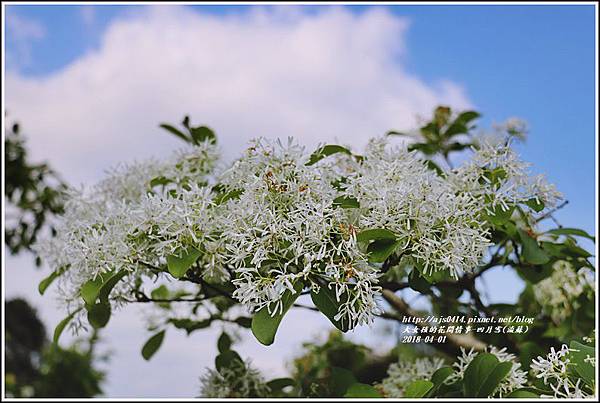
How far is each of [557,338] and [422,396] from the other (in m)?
0.80

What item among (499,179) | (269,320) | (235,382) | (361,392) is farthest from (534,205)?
(235,382)

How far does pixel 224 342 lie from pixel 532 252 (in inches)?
26.9

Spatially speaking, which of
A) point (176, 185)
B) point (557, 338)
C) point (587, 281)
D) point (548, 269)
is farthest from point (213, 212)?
point (587, 281)

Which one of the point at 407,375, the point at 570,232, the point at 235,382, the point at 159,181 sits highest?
the point at 570,232

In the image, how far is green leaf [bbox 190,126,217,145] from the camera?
1372mm

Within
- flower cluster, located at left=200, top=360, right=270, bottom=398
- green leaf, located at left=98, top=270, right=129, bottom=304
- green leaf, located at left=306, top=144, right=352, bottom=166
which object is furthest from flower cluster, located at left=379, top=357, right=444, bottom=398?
green leaf, located at left=98, top=270, right=129, bottom=304

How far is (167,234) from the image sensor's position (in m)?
0.94

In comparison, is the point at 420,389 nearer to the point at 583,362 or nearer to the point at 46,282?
the point at 583,362

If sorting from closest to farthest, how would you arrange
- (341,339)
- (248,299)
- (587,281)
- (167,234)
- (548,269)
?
1. (248,299)
2. (167,234)
3. (548,269)
4. (587,281)
5. (341,339)

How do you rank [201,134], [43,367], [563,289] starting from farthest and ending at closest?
[43,367] → [563,289] → [201,134]

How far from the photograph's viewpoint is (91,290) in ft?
3.11

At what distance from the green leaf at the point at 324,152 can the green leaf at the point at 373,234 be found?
218 millimetres

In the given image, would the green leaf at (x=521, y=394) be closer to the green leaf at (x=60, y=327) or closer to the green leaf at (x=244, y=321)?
the green leaf at (x=244, y=321)

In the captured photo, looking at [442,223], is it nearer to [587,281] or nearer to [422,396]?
[422,396]
